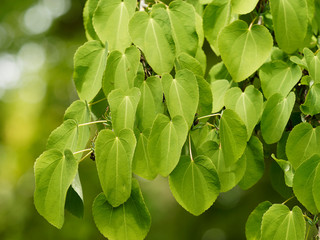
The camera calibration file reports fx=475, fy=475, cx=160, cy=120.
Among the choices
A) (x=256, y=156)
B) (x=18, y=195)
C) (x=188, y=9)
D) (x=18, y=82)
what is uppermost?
(x=188, y=9)

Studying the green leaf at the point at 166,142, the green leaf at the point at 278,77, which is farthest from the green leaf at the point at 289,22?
the green leaf at the point at 166,142

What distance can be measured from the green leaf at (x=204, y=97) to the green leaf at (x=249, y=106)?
3 centimetres

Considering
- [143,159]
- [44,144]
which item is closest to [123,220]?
[143,159]

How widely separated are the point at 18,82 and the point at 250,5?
3.91 meters

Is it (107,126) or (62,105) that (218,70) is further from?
(62,105)

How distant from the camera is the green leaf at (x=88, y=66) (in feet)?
2.59

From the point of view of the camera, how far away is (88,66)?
2.63ft

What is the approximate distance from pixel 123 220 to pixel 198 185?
0.13 meters

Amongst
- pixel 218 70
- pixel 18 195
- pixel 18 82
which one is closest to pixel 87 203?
pixel 18 195

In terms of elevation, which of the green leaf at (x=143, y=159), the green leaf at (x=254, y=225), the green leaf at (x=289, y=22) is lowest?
the green leaf at (x=254, y=225)

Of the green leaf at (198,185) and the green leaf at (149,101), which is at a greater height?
the green leaf at (149,101)

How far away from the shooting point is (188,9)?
0.79 meters

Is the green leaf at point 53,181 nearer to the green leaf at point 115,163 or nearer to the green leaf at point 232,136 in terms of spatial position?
the green leaf at point 115,163

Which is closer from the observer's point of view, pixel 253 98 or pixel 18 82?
pixel 253 98
